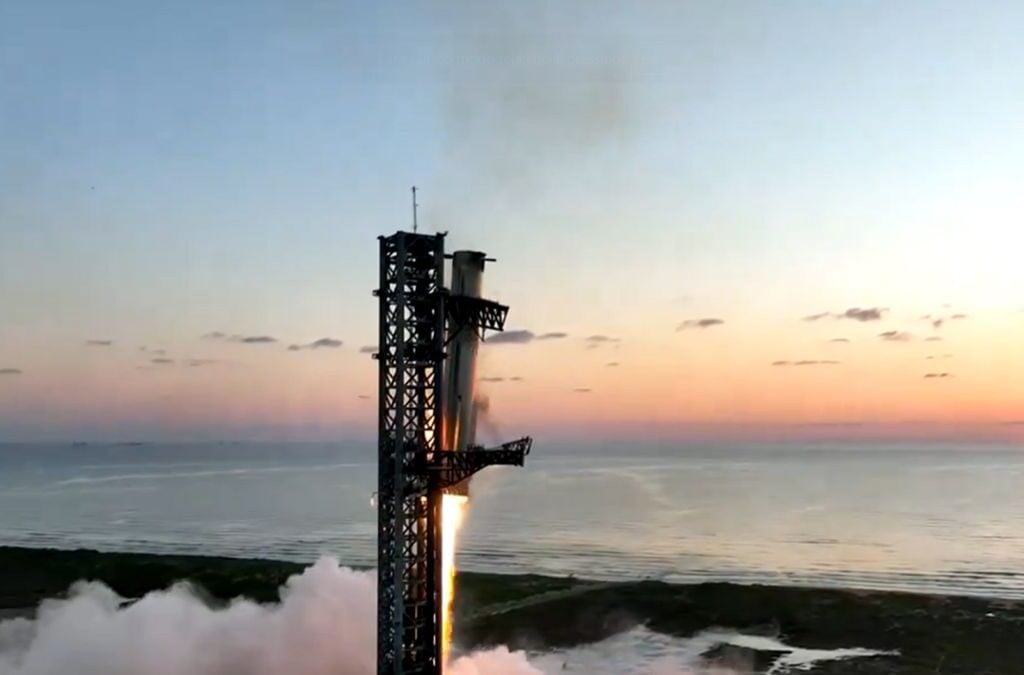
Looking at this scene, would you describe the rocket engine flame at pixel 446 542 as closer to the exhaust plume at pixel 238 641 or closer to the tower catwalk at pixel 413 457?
the tower catwalk at pixel 413 457

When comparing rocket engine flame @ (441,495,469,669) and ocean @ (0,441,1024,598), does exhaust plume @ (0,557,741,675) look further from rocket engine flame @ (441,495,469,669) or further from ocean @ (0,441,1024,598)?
ocean @ (0,441,1024,598)

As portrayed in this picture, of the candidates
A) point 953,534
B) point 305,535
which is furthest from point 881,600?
point 305,535

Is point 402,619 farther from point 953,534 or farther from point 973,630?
point 953,534

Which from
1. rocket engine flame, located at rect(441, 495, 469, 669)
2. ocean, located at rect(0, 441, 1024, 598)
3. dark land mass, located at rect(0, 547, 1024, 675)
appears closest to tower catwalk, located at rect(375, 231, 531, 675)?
rocket engine flame, located at rect(441, 495, 469, 669)

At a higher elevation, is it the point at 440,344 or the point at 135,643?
the point at 440,344

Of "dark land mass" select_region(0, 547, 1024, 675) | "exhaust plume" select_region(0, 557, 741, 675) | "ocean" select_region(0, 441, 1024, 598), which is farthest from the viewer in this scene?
"ocean" select_region(0, 441, 1024, 598)

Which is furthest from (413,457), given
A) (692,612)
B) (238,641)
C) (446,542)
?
(692,612)
